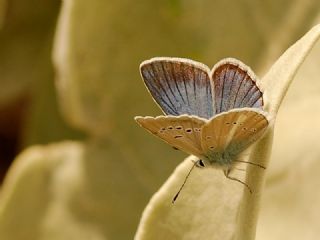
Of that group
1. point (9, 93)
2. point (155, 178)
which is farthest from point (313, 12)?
point (9, 93)

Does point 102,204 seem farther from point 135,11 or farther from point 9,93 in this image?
point 9,93

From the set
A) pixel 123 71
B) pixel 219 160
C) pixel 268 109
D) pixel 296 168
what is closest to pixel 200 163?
pixel 219 160

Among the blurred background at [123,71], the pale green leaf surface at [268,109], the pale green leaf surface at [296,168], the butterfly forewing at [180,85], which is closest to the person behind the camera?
the pale green leaf surface at [268,109]

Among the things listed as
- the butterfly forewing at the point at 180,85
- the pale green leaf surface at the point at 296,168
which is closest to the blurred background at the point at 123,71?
the pale green leaf surface at the point at 296,168

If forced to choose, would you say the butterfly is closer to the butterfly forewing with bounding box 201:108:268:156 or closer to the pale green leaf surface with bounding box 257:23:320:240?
the butterfly forewing with bounding box 201:108:268:156

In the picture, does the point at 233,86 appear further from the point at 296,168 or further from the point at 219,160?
the point at 296,168

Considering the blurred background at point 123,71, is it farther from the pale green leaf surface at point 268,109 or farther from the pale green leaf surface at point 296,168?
the pale green leaf surface at point 268,109
